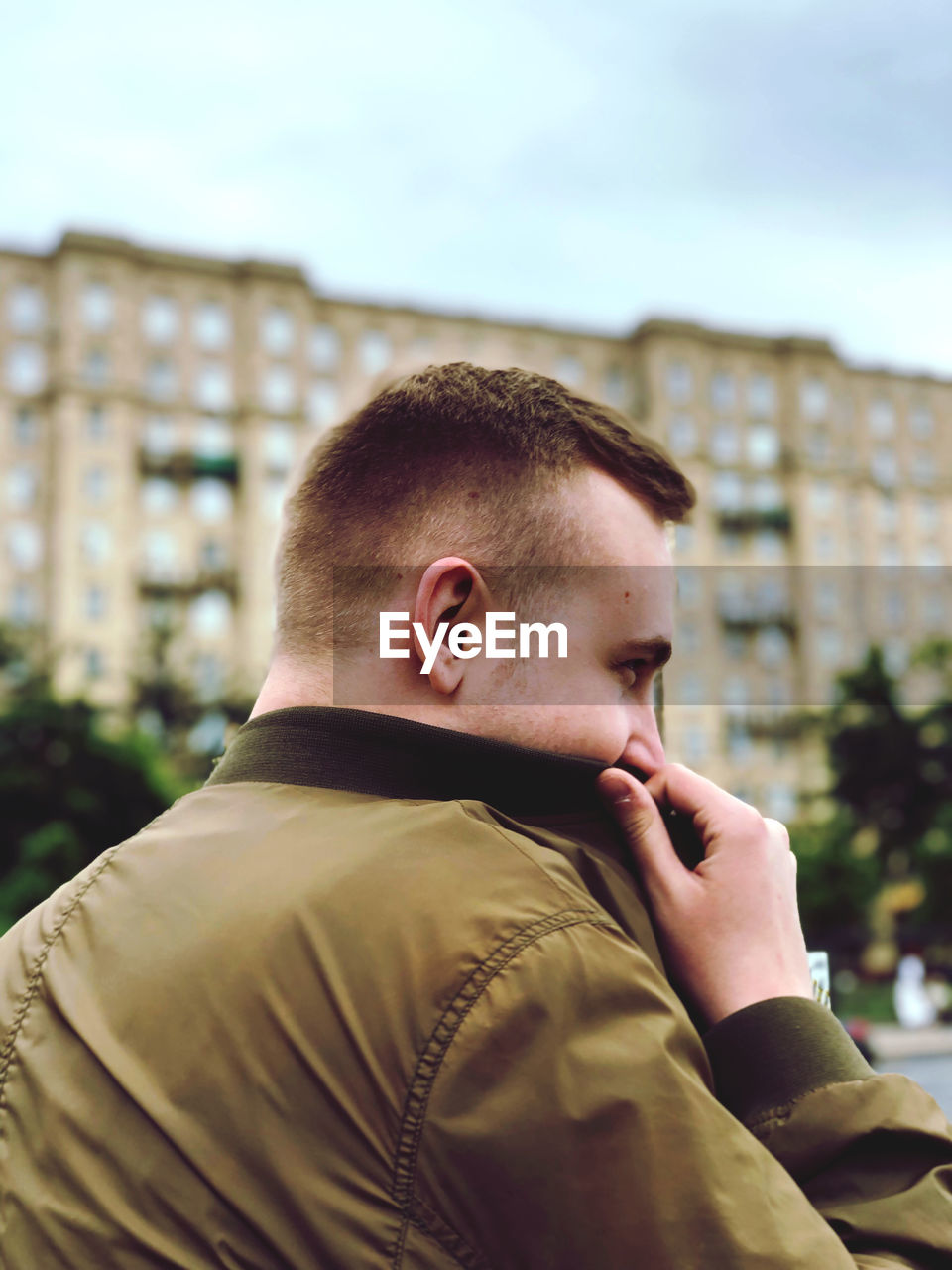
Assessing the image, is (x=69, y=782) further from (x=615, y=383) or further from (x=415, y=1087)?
(x=615, y=383)

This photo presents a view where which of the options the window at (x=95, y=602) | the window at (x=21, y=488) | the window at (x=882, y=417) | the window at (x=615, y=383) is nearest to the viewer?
the window at (x=95, y=602)

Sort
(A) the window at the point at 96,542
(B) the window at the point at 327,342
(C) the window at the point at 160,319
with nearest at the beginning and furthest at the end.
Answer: (A) the window at the point at 96,542 < (C) the window at the point at 160,319 < (B) the window at the point at 327,342

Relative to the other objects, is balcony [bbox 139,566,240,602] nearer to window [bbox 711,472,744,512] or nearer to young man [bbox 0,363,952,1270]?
window [bbox 711,472,744,512]

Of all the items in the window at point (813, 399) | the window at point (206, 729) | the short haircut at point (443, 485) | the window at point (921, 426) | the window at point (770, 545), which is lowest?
the window at point (206, 729)

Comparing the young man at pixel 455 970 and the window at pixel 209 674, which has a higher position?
the young man at pixel 455 970

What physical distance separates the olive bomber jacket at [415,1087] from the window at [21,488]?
49.4 meters

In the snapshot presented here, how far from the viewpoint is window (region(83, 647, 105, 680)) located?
4581 centimetres

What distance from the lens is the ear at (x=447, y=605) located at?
1.46 meters

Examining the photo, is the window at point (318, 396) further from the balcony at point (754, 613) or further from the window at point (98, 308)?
the balcony at point (754, 613)

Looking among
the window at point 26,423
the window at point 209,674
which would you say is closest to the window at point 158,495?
the window at point 26,423

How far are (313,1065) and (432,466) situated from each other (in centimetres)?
72

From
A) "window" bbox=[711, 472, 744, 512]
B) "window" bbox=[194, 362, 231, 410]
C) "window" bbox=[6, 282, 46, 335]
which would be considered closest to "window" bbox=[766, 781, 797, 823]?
"window" bbox=[711, 472, 744, 512]

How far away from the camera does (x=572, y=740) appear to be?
152 centimetres

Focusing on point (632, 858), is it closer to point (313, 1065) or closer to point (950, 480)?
point (313, 1065)
